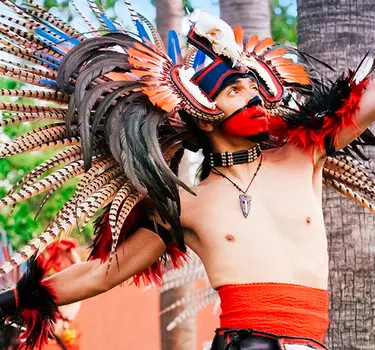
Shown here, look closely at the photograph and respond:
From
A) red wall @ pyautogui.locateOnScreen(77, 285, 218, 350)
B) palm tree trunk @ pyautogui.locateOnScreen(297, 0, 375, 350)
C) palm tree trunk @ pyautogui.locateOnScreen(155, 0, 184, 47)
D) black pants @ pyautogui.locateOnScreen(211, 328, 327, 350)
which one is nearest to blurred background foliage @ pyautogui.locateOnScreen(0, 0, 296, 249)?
red wall @ pyautogui.locateOnScreen(77, 285, 218, 350)

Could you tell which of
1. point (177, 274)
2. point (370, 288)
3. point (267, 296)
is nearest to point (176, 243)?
point (267, 296)

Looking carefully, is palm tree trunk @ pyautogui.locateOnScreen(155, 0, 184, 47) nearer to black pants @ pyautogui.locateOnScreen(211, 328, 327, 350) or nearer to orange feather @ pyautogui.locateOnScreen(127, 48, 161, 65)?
orange feather @ pyautogui.locateOnScreen(127, 48, 161, 65)

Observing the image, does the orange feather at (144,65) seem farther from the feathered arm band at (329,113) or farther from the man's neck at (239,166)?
the feathered arm band at (329,113)

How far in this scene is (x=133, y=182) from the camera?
3.66 metres

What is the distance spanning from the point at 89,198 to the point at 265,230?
659 mm

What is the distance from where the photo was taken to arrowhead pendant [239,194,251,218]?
12.5 ft

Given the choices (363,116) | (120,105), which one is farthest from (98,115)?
(363,116)

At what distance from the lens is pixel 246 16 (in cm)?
711

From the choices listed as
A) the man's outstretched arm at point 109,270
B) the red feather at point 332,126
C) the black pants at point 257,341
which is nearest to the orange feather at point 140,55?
the red feather at point 332,126

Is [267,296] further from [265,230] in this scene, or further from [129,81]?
[129,81]

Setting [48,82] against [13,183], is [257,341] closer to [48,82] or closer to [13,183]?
[48,82]

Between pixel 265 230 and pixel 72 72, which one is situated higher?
pixel 72 72

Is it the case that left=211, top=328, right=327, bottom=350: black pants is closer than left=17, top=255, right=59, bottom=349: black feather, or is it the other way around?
left=211, top=328, right=327, bottom=350: black pants

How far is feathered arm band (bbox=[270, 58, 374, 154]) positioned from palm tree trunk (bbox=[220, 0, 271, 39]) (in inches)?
125
